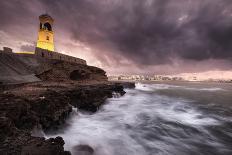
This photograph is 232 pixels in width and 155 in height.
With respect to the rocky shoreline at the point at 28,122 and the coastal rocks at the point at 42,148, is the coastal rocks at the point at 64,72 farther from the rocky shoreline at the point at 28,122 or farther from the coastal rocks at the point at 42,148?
the coastal rocks at the point at 42,148

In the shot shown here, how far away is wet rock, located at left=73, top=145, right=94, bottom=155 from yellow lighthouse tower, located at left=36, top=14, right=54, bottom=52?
34324mm

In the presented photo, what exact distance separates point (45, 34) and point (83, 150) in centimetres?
3638

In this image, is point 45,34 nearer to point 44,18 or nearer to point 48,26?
point 48,26

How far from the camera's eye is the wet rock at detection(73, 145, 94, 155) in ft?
24.2

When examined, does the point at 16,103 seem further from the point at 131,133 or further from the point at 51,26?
the point at 51,26

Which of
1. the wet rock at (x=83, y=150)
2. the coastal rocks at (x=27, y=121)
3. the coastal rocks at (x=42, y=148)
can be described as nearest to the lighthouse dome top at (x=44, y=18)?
the coastal rocks at (x=27, y=121)

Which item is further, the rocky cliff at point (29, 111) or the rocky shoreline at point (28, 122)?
the rocky cliff at point (29, 111)

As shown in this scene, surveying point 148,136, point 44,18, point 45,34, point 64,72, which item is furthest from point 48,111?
point 44,18

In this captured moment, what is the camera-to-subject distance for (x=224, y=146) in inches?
373

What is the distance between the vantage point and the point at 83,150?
7.68 m

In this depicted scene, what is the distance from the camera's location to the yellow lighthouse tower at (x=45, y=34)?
119ft

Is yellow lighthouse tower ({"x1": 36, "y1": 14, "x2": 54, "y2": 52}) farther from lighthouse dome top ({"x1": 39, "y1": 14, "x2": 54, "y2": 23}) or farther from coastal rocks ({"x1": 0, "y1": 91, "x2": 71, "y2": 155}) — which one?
coastal rocks ({"x1": 0, "y1": 91, "x2": 71, "y2": 155})

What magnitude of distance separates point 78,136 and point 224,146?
9.63m

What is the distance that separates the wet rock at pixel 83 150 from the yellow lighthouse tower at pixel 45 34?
113 ft
